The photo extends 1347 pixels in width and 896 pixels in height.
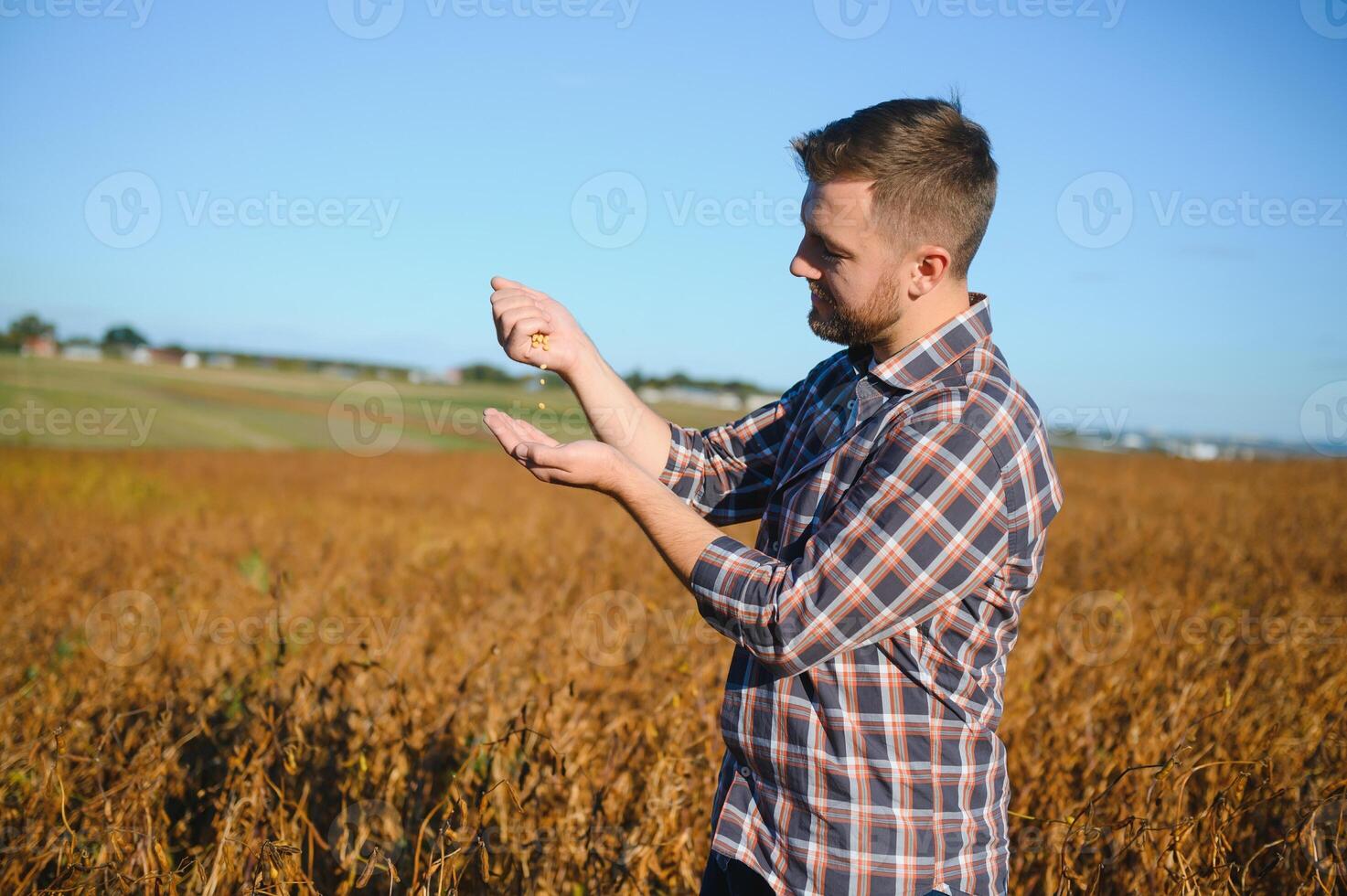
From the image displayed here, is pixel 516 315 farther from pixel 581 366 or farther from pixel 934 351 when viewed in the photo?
pixel 934 351

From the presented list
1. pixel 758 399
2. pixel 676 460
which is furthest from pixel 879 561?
pixel 758 399

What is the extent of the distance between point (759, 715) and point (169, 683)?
2849mm

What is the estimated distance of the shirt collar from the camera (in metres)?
1.66

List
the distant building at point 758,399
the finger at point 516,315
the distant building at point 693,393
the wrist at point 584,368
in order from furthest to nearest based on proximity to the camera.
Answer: the distant building at point 693,393 < the distant building at point 758,399 < the wrist at point 584,368 < the finger at point 516,315

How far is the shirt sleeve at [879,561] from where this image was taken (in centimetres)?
146

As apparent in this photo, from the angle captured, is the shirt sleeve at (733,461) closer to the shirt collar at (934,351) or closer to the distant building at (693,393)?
the distant building at (693,393)

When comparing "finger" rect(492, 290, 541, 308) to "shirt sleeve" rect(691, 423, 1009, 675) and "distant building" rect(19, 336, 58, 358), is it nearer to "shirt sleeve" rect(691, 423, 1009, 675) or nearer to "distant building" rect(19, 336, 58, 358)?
"shirt sleeve" rect(691, 423, 1009, 675)

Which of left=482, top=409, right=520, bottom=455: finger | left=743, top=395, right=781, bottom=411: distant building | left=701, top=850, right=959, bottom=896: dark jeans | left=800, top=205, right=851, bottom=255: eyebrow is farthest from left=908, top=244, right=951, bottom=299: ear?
left=701, top=850, right=959, bottom=896: dark jeans

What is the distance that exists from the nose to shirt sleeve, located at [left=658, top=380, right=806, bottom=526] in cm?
45

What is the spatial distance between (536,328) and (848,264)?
0.66 m

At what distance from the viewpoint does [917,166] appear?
1646 millimetres

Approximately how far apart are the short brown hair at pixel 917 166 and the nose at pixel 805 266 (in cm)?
13

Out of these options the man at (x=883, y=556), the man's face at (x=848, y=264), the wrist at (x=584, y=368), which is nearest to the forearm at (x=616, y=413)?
the wrist at (x=584, y=368)

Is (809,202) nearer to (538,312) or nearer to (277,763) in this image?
(538,312)
